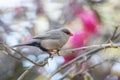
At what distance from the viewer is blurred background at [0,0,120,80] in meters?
1.53

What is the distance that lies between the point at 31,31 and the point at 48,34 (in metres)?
0.08

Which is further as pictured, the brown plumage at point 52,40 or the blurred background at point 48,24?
the brown plumage at point 52,40

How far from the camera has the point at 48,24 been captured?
1959 millimetres

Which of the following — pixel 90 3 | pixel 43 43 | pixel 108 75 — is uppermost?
pixel 90 3

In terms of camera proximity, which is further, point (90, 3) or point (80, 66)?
point (80, 66)

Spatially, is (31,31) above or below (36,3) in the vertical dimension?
below

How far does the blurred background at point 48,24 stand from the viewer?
153 centimetres

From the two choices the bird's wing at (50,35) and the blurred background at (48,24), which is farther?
the bird's wing at (50,35)

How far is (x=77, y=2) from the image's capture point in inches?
59.7

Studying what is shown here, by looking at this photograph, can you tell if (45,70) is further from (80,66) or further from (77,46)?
(77,46)

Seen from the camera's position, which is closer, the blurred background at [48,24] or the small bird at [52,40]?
the blurred background at [48,24]

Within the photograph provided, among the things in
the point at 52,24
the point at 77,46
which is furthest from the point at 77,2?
the point at 52,24

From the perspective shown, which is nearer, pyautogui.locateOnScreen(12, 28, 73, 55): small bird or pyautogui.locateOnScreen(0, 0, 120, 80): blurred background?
pyautogui.locateOnScreen(0, 0, 120, 80): blurred background

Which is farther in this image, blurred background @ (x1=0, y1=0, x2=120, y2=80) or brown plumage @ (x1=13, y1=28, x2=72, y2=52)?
brown plumage @ (x1=13, y1=28, x2=72, y2=52)
